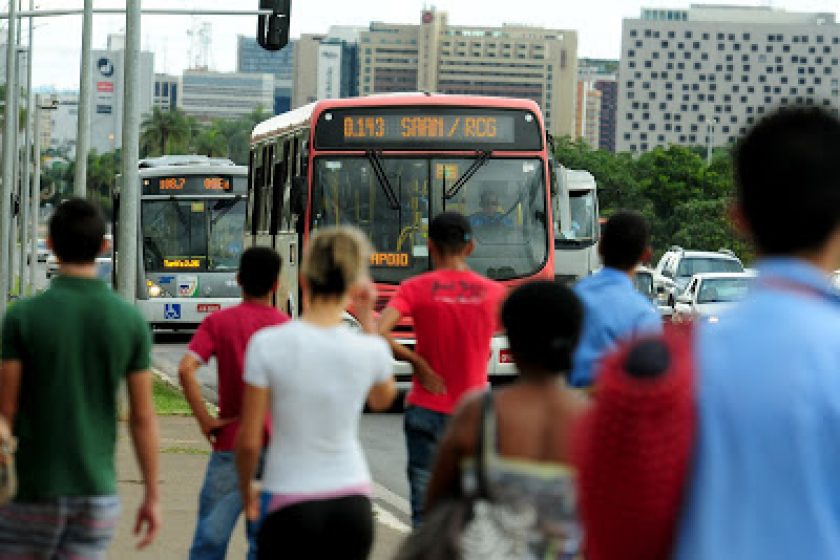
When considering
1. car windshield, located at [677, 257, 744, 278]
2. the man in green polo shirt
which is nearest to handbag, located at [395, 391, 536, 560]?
the man in green polo shirt

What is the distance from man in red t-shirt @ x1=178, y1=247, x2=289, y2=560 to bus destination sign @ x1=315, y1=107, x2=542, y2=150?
11329mm

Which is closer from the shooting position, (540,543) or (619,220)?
(540,543)

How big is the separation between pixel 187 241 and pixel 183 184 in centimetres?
103

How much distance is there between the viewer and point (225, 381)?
7246 millimetres

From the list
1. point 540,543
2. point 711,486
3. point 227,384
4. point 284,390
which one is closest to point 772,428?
point 711,486

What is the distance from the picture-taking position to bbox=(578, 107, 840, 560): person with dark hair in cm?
281

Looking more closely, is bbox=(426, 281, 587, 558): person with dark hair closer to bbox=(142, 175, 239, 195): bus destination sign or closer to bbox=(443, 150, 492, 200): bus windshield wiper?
bbox=(443, 150, 492, 200): bus windshield wiper

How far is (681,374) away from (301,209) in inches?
Answer: 597

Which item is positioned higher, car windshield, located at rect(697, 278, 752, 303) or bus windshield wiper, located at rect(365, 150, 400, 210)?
bus windshield wiper, located at rect(365, 150, 400, 210)

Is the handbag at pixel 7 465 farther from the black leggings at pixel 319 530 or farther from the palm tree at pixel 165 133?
the palm tree at pixel 165 133

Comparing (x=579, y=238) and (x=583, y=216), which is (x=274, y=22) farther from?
(x=583, y=216)

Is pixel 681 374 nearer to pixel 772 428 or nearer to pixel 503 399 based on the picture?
pixel 772 428

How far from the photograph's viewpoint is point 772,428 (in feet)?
9.18

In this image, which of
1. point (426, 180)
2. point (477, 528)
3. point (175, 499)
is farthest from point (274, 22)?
point (477, 528)
